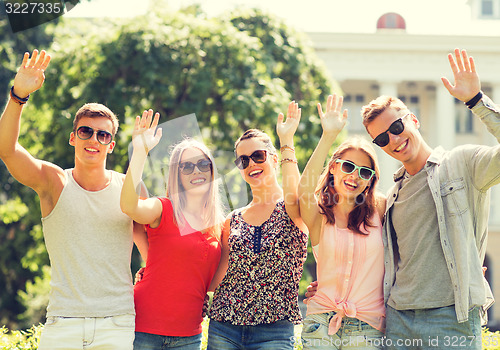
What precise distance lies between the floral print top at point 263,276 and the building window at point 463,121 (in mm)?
21706

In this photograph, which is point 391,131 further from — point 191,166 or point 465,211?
point 191,166

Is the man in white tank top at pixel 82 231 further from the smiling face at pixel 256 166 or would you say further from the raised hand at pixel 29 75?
the smiling face at pixel 256 166

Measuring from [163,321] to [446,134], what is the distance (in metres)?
20.5

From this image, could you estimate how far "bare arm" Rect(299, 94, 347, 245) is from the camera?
332 cm

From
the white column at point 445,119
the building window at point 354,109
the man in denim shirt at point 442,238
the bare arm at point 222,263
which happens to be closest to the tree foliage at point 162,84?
the bare arm at point 222,263

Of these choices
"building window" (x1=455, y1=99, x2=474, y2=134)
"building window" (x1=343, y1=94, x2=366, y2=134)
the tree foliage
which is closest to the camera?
the tree foliage

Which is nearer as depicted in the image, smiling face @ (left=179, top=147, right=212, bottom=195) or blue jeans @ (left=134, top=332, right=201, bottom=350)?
blue jeans @ (left=134, top=332, right=201, bottom=350)

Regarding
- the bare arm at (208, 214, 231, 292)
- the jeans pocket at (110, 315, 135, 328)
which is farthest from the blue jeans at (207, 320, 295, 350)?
the jeans pocket at (110, 315, 135, 328)

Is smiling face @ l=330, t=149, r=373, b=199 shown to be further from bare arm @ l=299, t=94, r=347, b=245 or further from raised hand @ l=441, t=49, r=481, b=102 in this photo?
raised hand @ l=441, t=49, r=481, b=102

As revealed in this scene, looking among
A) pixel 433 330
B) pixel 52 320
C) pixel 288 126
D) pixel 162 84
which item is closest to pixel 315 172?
pixel 288 126

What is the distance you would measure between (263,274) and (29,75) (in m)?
1.71

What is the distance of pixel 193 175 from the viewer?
3.55m

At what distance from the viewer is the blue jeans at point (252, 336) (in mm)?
3248

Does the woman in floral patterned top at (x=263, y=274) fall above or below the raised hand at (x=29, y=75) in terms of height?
below
